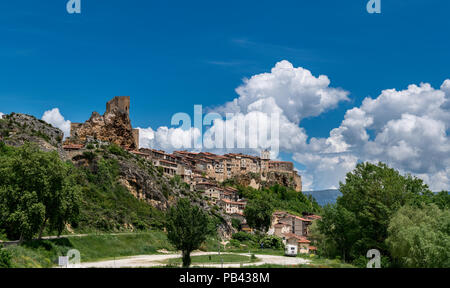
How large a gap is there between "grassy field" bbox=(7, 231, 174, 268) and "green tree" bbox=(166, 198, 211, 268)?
9682mm

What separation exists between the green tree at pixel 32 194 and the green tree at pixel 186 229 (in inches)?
399

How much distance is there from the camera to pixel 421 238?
1330 inches

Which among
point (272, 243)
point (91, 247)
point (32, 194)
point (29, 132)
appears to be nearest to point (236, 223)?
point (272, 243)

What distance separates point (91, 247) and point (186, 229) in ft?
45.0

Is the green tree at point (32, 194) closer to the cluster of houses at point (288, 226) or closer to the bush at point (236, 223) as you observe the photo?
the bush at point (236, 223)

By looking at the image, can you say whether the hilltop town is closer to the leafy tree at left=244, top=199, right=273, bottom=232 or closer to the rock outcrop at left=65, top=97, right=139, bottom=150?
the rock outcrop at left=65, top=97, right=139, bottom=150

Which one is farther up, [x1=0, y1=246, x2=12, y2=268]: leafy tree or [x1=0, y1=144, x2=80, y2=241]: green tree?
[x1=0, y1=144, x2=80, y2=241]: green tree

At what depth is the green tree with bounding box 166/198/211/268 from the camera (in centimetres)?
3453

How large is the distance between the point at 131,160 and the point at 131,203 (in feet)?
45.9

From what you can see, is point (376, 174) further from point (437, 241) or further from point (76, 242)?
point (76, 242)

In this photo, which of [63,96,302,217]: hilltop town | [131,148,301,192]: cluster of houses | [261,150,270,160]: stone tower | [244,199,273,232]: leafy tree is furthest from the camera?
[261,150,270,160]: stone tower

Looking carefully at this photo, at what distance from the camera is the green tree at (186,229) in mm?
34531

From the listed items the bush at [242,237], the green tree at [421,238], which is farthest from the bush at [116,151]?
the green tree at [421,238]

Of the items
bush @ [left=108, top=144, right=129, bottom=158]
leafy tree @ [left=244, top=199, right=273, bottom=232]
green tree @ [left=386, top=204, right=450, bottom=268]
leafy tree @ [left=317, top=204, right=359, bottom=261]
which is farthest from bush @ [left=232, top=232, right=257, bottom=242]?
green tree @ [left=386, top=204, right=450, bottom=268]
